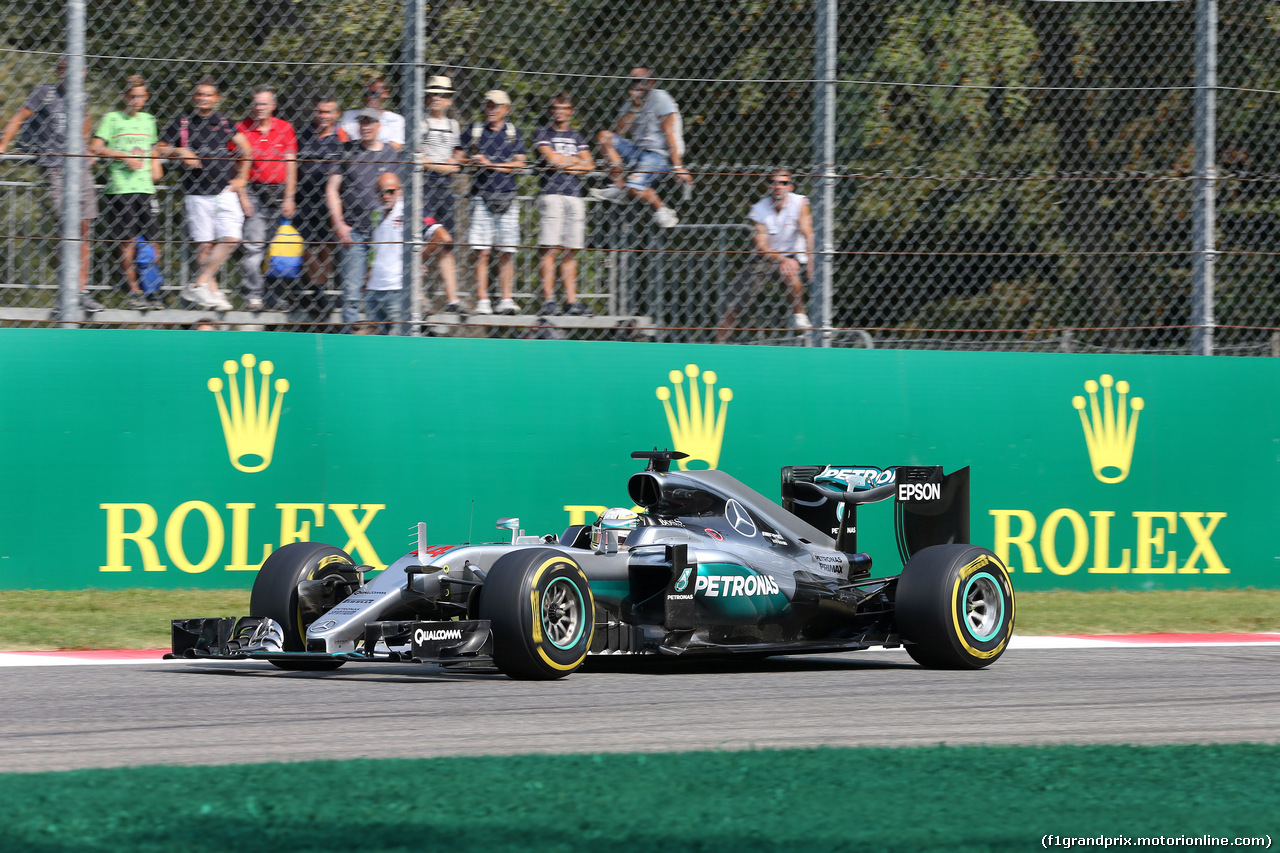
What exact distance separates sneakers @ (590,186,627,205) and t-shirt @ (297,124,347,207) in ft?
5.31

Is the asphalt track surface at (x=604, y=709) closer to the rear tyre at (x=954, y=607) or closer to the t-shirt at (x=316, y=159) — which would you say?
the rear tyre at (x=954, y=607)

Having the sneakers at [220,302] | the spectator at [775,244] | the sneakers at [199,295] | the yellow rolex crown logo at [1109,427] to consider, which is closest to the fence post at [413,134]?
the sneakers at [220,302]

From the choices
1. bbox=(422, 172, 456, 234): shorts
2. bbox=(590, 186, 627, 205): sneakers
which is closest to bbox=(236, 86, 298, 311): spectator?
bbox=(422, 172, 456, 234): shorts

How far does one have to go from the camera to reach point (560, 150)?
11.1m

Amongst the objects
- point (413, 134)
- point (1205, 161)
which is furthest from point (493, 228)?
point (1205, 161)

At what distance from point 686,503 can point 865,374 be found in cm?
356

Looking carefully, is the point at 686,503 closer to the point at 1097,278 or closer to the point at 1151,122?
the point at 1097,278

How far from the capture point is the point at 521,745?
5.64 meters

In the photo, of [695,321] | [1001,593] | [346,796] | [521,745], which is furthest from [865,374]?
[346,796]

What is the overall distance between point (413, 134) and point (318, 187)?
0.67 metres

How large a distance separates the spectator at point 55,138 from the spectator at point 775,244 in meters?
4.02

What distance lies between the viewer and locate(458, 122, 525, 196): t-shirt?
10820 millimetres

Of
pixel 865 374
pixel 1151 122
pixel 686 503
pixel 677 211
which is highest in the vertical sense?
pixel 1151 122

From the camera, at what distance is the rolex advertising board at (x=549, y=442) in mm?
10000
